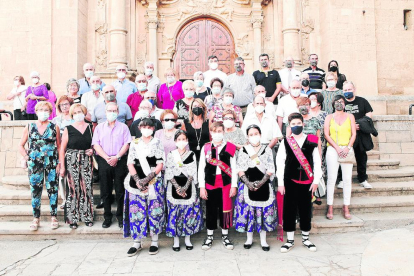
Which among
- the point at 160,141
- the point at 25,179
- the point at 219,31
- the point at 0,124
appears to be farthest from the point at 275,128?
the point at 219,31

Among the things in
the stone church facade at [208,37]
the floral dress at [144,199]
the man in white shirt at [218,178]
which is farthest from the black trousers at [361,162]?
the stone church facade at [208,37]

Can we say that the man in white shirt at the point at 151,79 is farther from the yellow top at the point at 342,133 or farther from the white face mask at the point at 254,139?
the yellow top at the point at 342,133

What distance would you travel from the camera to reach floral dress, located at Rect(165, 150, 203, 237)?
446cm

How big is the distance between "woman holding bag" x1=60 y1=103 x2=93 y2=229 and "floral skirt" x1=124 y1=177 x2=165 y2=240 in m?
0.93

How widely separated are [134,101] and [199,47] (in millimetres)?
6422

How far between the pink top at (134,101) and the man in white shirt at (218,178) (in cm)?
233

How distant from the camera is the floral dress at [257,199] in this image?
4.41 metres

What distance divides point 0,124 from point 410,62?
13.0 metres

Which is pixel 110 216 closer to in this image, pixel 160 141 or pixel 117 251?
pixel 117 251

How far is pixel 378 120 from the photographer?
7992mm

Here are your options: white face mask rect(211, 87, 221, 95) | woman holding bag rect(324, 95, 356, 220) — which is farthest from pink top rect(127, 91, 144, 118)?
woman holding bag rect(324, 95, 356, 220)

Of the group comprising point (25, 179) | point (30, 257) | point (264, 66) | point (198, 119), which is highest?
point (264, 66)

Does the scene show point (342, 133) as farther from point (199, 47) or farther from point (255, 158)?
point (199, 47)

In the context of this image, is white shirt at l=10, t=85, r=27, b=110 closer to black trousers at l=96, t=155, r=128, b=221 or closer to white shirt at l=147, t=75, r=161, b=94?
white shirt at l=147, t=75, r=161, b=94
